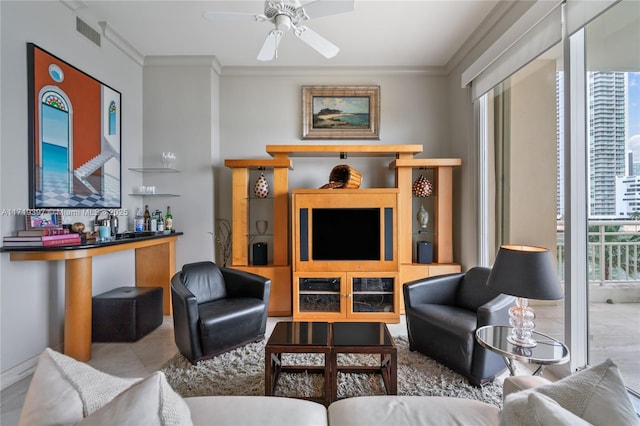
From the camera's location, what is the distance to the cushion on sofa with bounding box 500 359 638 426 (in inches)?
31.7

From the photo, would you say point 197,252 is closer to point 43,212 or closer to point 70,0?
point 43,212

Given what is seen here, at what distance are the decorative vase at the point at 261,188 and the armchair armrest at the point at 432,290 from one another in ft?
6.66

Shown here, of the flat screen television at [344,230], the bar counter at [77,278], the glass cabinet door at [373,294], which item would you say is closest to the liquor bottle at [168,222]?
the bar counter at [77,278]

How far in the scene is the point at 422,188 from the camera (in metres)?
3.62

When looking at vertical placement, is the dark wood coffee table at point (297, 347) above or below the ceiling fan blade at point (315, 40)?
below

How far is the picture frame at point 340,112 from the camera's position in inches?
157

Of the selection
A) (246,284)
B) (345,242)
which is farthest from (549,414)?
(345,242)

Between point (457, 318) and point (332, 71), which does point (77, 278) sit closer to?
point (457, 318)

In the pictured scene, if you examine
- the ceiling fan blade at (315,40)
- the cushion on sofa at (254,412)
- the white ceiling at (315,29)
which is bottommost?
the cushion on sofa at (254,412)

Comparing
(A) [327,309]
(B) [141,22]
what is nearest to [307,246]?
(A) [327,309]

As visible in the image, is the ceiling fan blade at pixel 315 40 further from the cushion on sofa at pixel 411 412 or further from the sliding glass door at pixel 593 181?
the cushion on sofa at pixel 411 412

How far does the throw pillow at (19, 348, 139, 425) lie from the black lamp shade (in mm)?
1819

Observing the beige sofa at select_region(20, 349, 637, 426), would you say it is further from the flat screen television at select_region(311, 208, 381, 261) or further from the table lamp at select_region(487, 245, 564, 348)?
the flat screen television at select_region(311, 208, 381, 261)

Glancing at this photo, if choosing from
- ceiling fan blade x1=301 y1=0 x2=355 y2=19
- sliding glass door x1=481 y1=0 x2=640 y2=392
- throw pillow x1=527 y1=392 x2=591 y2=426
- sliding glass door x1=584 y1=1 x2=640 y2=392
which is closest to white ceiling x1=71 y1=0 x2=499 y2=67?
ceiling fan blade x1=301 y1=0 x2=355 y2=19
